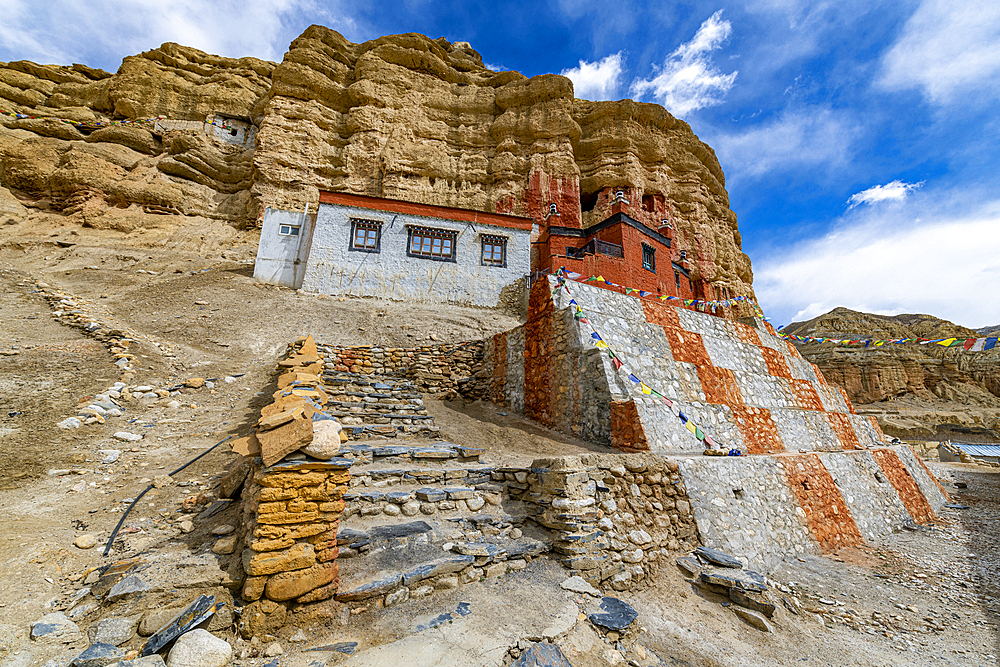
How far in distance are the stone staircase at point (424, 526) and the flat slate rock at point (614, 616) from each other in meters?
1.01

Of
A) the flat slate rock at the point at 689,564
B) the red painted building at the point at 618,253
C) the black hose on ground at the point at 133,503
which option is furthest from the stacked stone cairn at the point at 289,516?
the red painted building at the point at 618,253

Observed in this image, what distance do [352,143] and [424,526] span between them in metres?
34.1

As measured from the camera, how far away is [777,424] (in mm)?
10203

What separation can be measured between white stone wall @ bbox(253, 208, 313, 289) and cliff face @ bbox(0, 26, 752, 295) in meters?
9.83

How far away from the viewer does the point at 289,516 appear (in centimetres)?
341

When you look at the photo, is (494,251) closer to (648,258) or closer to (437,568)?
(648,258)

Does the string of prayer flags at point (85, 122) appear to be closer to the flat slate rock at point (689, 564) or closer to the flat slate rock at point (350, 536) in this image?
the flat slate rock at point (350, 536)

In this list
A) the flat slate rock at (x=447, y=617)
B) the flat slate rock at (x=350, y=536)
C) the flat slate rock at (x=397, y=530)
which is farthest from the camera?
the flat slate rock at (x=397, y=530)

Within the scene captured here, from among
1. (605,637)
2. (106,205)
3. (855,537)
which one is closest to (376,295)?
(605,637)

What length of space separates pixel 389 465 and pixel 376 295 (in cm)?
1471

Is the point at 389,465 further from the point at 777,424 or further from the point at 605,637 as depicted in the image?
the point at 777,424

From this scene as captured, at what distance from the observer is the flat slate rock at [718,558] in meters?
5.43

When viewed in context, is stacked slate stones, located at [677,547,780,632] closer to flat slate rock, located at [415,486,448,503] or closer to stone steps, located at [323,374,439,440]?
flat slate rock, located at [415,486,448,503]

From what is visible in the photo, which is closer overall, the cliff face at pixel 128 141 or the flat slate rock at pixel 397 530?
the flat slate rock at pixel 397 530
